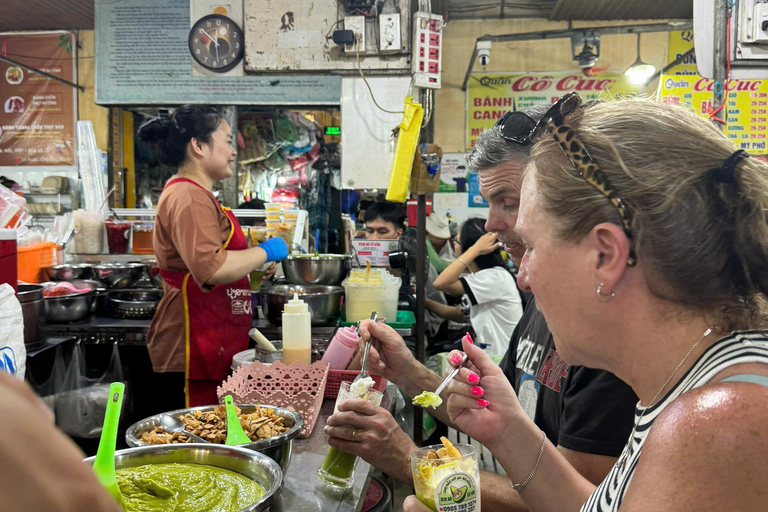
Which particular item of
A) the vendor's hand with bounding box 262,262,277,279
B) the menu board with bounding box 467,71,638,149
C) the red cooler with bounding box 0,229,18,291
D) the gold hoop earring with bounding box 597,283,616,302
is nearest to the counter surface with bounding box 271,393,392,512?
the gold hoop earring with bounding box 597,283,616,302

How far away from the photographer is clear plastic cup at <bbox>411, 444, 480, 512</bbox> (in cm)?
122

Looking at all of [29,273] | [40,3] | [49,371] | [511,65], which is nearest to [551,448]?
[49,371]

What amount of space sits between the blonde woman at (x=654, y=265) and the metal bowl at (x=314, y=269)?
9.49 feet

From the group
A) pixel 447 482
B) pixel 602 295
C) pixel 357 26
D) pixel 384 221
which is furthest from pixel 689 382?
pixel 384 221

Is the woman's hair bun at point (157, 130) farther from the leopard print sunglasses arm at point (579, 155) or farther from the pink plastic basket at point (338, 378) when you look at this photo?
the leopard print sunglasses arm at point (579, 155)

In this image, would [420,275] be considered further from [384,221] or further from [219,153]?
[384,221]

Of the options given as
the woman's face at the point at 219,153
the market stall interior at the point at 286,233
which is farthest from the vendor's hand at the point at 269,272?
the woman's face at the point at 219,153

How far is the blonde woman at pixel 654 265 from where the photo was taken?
0.82 m

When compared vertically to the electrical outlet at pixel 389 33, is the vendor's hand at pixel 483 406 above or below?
below

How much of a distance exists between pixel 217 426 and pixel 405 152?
232 centimetres

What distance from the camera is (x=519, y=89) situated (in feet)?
27.6

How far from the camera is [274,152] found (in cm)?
758

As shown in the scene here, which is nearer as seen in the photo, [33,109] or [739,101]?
[739,101]

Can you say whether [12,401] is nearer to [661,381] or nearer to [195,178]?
[661,381]
